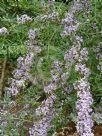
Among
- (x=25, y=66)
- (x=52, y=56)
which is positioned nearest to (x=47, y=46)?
(x=52, y=56)

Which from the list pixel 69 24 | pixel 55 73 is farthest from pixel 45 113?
pixel 69 24

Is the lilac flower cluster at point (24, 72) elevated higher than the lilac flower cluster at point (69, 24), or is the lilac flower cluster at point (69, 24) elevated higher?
the lilac flower cluster at point (69, 24)

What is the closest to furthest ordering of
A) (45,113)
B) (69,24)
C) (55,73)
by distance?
(45,113), (55,73), (69,24)

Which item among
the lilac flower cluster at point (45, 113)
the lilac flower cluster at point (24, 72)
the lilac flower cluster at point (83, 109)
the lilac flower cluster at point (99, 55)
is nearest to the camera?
the lilac flower cluster at point (83, 109)

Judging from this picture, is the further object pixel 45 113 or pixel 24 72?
pixel 24 72

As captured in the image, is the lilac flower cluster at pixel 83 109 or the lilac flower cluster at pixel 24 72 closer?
the lilac flower cluster at pixel 83 109

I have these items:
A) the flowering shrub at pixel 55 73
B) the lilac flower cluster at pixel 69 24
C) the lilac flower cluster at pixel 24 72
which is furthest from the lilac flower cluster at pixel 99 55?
the lilac flower cluster at pixel 24 72

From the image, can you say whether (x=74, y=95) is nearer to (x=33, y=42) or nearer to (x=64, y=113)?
(x=64, y=113)

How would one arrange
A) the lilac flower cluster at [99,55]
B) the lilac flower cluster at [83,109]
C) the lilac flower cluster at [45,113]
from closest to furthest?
the lilac flower cluster at [83,109], the lilac flower cluster at [45,113], the lilac flower cluster at [99,55]

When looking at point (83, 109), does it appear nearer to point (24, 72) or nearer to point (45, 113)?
point (45, 113)

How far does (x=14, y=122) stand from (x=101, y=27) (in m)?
1.03

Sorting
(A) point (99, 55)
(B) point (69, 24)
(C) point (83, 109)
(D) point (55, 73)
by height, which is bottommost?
(C) point (83, 109)

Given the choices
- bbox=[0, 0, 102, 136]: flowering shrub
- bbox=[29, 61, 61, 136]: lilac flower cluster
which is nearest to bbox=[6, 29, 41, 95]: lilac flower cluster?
bbox=[0, 0, 102, 136]: flowering shrub

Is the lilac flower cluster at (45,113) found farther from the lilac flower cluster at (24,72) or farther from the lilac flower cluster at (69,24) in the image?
the lilac flower cluster at (69,24)
